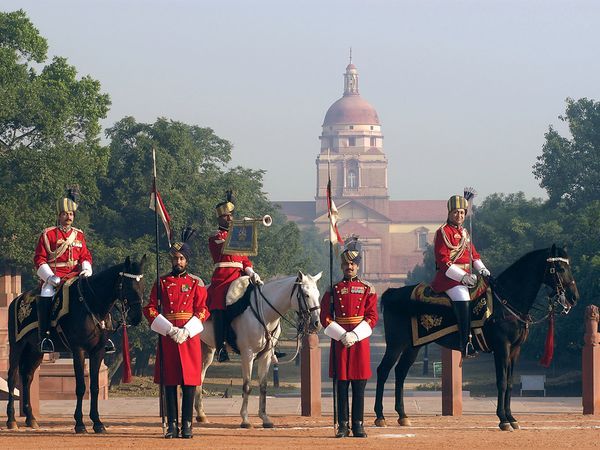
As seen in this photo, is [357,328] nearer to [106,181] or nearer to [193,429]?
[193,429]

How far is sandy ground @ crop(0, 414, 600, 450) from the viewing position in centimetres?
1861

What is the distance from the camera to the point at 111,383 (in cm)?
5272

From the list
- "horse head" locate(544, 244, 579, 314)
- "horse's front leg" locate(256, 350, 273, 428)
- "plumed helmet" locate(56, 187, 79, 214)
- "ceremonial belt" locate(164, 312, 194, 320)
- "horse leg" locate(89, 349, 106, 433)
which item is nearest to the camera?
"ceremonial belt" locate(164, 312, 194, 320)

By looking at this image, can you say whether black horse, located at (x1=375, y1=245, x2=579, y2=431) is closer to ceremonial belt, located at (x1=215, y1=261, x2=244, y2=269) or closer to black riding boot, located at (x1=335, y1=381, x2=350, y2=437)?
black riding boot, located at (x1=335, y1=381, x2=350, y2=437)

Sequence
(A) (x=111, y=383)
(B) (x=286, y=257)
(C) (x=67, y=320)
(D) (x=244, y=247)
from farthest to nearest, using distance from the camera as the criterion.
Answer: (B) (x=286, y=257) < (A) (x=111, y=383) < (D) (x=244, y=247) < (C) (x=67, y=320)

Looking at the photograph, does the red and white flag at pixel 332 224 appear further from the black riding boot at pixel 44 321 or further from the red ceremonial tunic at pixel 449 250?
the black riding boot at pixel 44 321

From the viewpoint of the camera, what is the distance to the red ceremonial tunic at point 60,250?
20.9m

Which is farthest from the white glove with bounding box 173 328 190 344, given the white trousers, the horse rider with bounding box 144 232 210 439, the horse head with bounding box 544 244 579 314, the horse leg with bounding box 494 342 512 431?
the horse head with bounding box 544 244 579 314

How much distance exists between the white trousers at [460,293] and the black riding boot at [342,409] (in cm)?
217

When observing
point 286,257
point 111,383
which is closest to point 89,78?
point 111,383

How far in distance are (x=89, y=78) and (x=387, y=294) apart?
3500cm

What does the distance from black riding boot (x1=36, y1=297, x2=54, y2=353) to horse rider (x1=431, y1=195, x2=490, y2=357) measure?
5405 mm

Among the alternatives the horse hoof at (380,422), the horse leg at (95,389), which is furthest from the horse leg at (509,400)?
the horse leg at (95,389)

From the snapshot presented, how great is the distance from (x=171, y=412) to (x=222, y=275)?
2961mm
